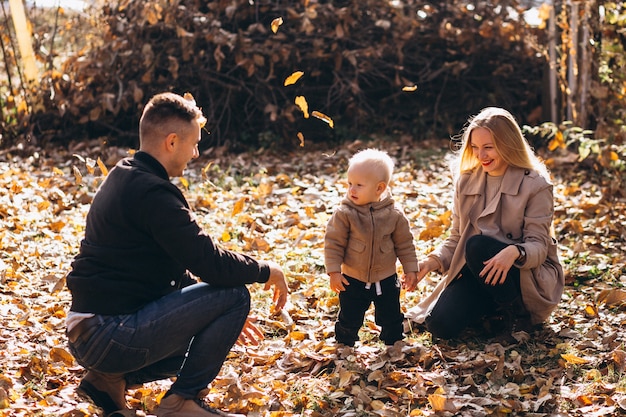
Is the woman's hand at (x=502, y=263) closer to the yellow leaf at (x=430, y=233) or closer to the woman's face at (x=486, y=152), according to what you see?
the woman's face at (x=486, y=152)

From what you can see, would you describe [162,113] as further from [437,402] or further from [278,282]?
[437,402]

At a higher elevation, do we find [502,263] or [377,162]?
[377,162]

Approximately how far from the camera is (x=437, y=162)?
7.72m

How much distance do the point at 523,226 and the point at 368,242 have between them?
0.85 meters

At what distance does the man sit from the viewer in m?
2.78

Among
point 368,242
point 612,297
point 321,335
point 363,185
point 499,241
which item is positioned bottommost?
point 612,297

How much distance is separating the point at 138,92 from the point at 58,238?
9.98 ft

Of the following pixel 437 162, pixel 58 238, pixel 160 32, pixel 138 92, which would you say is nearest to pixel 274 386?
pixel 58 238

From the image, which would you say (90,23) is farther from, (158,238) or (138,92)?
(158,238)

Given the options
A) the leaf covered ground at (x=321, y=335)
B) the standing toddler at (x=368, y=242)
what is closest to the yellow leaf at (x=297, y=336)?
the leaf covered ground at (x=321, y=335)

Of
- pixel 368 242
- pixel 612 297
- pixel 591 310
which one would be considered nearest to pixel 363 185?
pixel 368 242

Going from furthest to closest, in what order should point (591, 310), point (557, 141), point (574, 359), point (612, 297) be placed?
1. point (557, 141)
2. point (612, 297)
3. point (591, 310)
4. point (574, 359)

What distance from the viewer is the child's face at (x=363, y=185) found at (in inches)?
135

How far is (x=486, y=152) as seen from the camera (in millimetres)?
3807
